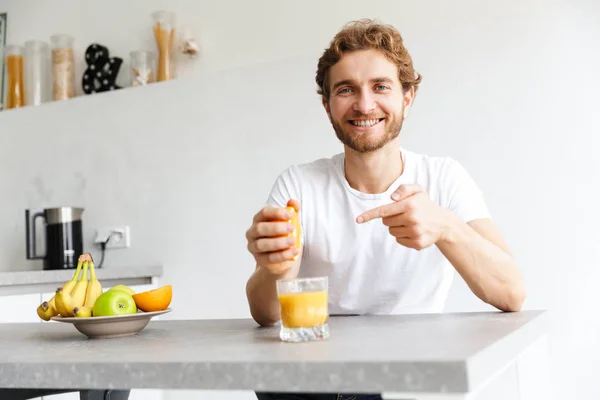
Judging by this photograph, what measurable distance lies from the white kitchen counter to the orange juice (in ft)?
5.66

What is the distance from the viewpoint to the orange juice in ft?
3.34

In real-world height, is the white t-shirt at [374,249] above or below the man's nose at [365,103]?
below

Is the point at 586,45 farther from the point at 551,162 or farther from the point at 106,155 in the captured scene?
the point at 106,155

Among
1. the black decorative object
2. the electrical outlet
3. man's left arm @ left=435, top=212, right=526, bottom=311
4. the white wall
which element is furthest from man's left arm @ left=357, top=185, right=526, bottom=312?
the black decorative object

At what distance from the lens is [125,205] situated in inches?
121

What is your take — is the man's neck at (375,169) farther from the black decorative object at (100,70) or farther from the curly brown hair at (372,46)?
the black decorative object at (100,70)

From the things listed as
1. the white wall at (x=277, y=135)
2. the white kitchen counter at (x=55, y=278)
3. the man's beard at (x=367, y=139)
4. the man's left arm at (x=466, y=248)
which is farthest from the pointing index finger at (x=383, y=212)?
the white kitchen counter at (x=55, y=278)

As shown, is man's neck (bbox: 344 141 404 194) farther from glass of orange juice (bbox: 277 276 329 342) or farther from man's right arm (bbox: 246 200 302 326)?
glass of orange juice (bbox: 277 276 329 342)

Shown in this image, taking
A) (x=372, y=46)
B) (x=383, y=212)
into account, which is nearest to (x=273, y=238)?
(x=383, y=212)

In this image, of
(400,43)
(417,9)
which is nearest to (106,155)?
(417,9)

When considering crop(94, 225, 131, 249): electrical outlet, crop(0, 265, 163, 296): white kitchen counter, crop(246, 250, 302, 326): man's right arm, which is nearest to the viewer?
crop(246, 250, 302, 326): man's right arm

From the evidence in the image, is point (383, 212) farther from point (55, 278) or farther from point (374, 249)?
point (55, 278)

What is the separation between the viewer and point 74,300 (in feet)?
4.21

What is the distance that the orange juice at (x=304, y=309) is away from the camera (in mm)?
1020
